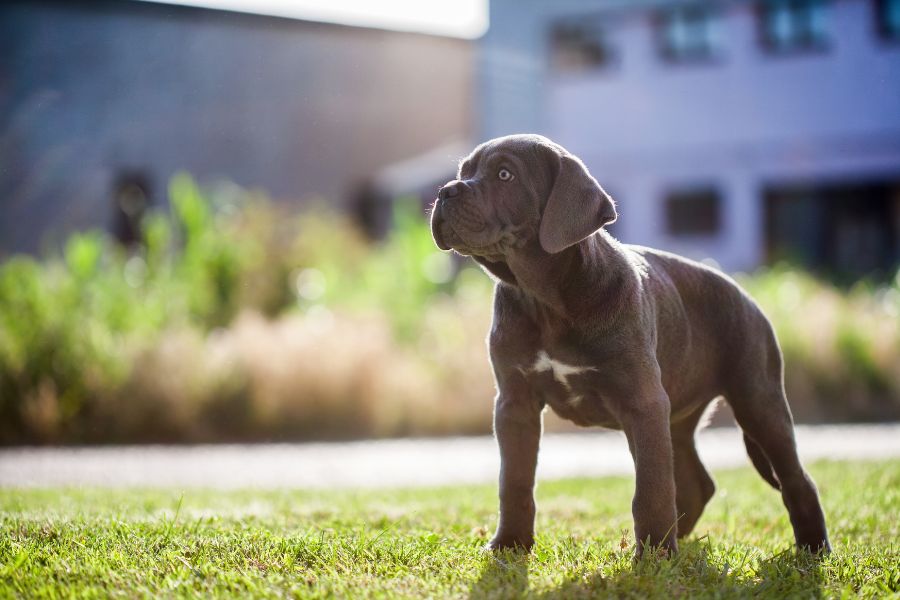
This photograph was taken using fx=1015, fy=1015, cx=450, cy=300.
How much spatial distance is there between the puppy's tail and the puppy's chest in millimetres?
1058

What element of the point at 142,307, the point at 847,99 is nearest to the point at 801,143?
the point at 847,99

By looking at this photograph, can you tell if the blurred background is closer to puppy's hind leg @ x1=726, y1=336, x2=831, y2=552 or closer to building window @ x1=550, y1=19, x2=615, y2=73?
building window @ x1=550, y1=19, x2=615, y2=73

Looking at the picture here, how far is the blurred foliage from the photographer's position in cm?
A: 1105

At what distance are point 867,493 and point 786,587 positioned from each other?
310cm

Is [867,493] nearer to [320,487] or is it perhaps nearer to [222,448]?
[320,487]

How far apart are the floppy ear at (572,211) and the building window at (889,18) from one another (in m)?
21.3

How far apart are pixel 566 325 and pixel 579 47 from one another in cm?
2254

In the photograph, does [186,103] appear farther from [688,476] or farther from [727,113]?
[688,476]

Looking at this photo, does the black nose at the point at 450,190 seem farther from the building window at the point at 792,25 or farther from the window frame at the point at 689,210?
the window frame at the point at 689,210

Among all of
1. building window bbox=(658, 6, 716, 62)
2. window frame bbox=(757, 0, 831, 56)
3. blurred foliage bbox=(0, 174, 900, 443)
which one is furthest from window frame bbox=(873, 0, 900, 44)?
blurred foliage bbox=(0, 174, 900, 443)

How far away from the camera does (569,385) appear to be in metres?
4.04

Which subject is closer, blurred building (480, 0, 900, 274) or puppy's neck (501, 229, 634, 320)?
puppy's neck (501, 229, 634, 320)

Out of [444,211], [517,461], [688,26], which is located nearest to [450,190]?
[444,211]

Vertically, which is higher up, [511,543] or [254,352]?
[511,543]
